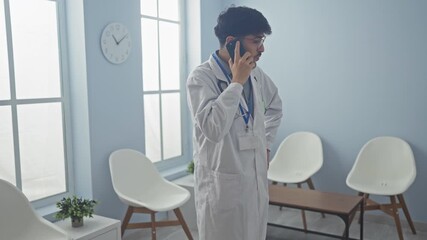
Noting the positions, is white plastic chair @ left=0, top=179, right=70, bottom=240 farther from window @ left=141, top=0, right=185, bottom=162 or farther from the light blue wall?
the light blue wall

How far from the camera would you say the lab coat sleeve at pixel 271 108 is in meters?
2.15

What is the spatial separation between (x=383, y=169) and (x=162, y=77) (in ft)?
7.08

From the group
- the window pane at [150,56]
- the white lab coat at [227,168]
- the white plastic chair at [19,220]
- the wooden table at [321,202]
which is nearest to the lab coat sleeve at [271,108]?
the white lab coat at [227,168]

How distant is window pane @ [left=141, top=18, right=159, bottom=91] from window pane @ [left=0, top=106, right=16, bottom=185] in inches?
50.7

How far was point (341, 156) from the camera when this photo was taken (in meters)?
4.07

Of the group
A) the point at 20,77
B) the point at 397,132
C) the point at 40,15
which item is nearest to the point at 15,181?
the point at 20,77

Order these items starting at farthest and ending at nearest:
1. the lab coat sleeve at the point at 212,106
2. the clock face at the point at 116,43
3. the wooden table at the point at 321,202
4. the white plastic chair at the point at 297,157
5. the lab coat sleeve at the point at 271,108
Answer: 1. the white plastic chair at the point at 297,157
2. the clock face at the point at 116,43
3. the wooden table at the point at 321,202
4. the lab coat sleeve at the point at 271,108
5. the lab coat sleeve at the point at 212,106

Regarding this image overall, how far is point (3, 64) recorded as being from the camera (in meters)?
2.78

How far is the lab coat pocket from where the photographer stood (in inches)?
67.7

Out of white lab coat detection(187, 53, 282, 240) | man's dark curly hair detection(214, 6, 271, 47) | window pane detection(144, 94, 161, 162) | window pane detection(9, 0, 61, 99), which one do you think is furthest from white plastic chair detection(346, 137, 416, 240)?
window pane detection(9, 0, 61, 99)

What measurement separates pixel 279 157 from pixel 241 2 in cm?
167

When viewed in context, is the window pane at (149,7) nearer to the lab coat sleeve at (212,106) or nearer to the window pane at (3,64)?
the window pane at (3,64)

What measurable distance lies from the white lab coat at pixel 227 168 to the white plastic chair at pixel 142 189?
4.13 feet

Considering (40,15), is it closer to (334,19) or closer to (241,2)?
(241,2)
